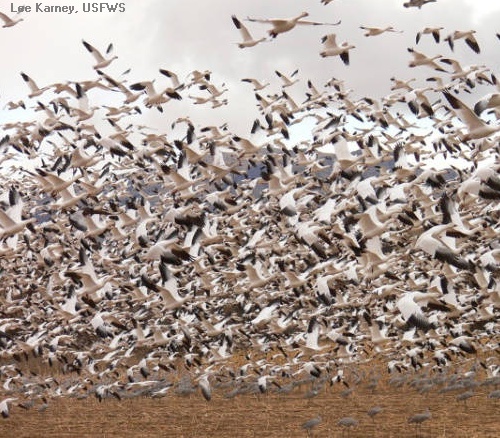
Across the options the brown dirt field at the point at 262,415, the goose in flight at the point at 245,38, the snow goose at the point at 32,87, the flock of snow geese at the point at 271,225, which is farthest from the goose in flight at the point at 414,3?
the snow goose at the point at 32,87

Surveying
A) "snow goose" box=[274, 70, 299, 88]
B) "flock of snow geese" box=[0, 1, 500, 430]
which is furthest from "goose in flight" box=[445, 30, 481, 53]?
"snow goose" box=[274, 70, 299, 88]

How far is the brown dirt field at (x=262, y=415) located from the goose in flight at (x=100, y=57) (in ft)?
28.2

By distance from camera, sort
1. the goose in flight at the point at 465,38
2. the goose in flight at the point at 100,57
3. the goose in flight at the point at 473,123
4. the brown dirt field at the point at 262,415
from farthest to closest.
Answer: the goose in flight at the point at 100,57 < the goose in flight at the point at 465,38 < the brown dirt field at the point at 262,415 < the goose in flight at the point at 473,123

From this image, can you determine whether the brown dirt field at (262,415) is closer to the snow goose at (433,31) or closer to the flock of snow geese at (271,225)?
the flock of snow geese at (271,225)

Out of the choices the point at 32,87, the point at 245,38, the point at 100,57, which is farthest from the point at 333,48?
the point at 32,87

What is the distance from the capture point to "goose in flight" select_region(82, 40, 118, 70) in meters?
21.1

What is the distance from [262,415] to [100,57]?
956 centimetres

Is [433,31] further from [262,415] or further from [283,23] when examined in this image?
[262,415]

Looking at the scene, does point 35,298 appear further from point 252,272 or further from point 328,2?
point 328,2

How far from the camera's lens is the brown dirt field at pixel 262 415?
1753 centimetres

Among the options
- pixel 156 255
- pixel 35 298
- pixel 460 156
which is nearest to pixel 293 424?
pixel 156 255

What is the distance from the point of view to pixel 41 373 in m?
33.6

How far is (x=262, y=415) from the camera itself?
19.9 meters

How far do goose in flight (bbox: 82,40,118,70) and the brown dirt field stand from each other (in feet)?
28.2
